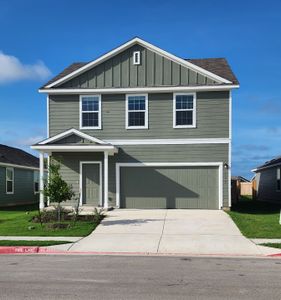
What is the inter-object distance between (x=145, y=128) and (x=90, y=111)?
292 centimetres

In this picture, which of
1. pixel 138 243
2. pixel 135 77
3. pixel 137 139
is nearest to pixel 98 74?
pixel 135 77

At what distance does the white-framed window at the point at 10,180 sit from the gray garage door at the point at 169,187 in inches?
409

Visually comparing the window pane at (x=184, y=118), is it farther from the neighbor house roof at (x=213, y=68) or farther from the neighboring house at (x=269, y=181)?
the neighboring house at (x=269, y=181)

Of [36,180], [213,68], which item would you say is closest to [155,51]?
[213,68]

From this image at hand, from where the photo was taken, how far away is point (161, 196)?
2269 centimetres

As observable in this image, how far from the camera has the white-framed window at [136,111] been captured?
899 inches

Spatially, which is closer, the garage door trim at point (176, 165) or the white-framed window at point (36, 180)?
the garage door trim at point (176, 165)

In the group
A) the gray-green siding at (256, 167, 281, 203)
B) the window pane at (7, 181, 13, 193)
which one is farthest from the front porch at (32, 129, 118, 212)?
the gray-green siding at (256, 167, 281, 203)

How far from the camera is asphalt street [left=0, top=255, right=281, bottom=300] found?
7.55m

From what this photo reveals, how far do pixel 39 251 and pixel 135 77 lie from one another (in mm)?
12240

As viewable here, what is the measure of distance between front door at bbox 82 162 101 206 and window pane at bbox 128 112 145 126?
2690mm

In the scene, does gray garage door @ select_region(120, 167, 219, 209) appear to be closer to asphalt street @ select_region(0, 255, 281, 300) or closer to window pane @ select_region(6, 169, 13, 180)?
window pane @ select_region(6, 169, 13, 180)

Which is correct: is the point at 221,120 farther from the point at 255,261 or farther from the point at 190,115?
the point at 255,261

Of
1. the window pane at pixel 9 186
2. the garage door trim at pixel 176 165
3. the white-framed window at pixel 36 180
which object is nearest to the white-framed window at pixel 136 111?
the garage door trim at pixel 176 165
